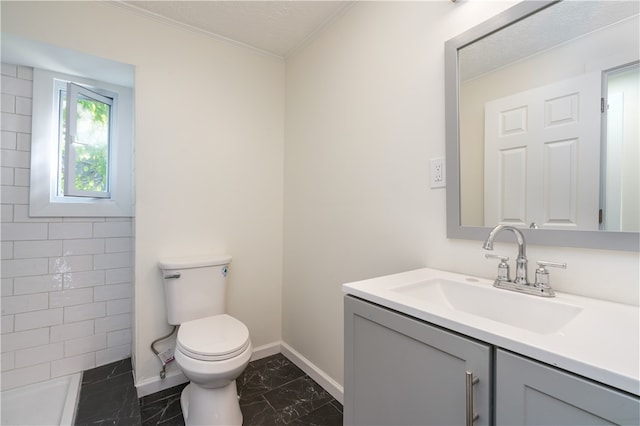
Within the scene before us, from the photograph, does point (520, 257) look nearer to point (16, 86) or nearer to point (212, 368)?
point (212, 368)

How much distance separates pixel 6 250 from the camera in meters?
1.76

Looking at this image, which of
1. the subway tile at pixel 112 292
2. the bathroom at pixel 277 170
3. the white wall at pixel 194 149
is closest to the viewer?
the bathroom at pixel 277 170

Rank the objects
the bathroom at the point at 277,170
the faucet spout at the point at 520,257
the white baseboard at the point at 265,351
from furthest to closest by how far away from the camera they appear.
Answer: the white baseboard at the point at 265,351, the bathroom at the point at 277,170, the faucet spout at the point at 520,257

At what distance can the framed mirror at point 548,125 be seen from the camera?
0.87m

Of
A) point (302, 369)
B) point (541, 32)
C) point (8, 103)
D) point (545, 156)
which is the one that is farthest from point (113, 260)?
point (541, 32)

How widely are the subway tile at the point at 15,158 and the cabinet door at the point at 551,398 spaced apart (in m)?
2.55

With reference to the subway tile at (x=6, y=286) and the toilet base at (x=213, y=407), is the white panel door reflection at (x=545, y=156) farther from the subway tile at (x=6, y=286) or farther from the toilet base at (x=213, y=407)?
the subway tile at (x=6, y=286)

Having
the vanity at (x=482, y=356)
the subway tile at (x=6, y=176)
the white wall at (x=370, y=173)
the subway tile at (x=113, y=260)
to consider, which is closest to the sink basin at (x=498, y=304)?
the vanity at (x=482, y=356)

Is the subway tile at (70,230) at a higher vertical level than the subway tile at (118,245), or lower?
higher

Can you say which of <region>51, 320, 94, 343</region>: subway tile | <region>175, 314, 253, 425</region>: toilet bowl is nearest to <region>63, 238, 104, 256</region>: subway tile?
<region>51, 320, 94, 343</region>: subway tile

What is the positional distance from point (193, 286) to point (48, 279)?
908mm

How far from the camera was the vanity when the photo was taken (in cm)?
54

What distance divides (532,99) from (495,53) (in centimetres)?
24

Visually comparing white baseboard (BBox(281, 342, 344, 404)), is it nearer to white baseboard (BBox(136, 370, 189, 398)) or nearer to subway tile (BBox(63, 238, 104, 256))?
white baseboard (BBox(136, 370, 189, 398))
